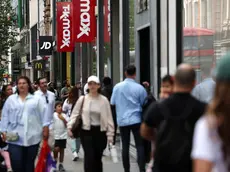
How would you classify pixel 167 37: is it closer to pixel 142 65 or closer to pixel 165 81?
pixel 142 65

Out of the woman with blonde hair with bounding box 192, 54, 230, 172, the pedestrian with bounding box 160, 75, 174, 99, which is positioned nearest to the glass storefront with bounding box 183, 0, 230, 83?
the pedestrian with bounding box 160, 75, 174, 99

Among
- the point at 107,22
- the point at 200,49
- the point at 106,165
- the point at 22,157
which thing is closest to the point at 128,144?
the point at 200,49

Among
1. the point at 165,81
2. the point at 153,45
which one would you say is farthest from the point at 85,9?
the point at 165,81

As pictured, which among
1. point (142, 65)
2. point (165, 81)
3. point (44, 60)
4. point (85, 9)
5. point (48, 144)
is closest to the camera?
point (165, 81)

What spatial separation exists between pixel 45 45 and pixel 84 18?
58.6ft

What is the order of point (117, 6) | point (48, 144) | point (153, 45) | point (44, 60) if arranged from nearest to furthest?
point (48, 144)
point (153, 45)
point (117, 6)
point (44, 60)

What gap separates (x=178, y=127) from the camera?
5176 mm

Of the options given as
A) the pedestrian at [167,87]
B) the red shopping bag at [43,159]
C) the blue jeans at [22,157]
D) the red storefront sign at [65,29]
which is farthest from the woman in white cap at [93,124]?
the red storefront sign at [65,29]

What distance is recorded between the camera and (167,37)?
1287 cm

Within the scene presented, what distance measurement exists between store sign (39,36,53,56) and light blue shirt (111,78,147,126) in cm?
2946

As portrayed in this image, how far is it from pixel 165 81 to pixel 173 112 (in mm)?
2084

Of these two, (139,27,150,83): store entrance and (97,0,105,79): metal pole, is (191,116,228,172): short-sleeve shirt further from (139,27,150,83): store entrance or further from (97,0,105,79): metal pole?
(97,0,105,79): metal pole

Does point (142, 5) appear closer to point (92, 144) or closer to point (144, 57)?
point (144, 57)

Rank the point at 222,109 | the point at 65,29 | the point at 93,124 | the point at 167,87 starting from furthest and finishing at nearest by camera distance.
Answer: the point at 65,29 < the point at 93,124 < the point at 167,87 < the point at 222,109
